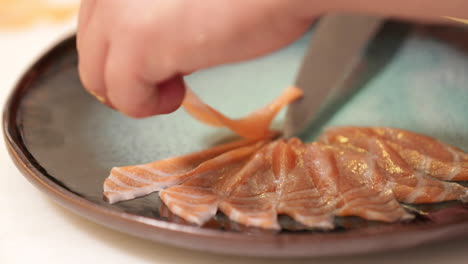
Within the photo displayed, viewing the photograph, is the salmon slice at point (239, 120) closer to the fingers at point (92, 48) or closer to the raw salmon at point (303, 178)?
the raw salmon at point (303, 178)

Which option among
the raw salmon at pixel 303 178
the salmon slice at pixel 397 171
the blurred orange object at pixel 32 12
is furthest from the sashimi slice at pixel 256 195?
the blurred orange object at pixel 32 12

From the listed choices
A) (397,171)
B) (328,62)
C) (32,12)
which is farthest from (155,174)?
(32,12)

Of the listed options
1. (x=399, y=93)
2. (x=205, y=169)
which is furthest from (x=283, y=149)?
(x=399, y=93)

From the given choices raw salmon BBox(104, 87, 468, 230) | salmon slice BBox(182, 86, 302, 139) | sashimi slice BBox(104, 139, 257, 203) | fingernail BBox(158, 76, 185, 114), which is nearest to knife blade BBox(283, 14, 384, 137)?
salmon slice BBox(182, 86, 302, 139)

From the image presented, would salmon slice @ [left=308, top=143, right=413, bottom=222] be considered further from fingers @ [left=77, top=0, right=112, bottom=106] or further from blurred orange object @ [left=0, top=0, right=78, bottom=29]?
blurred orange object @ [left=0, top=0, right=78, bottom=29]

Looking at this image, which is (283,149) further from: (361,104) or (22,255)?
(22,255)
